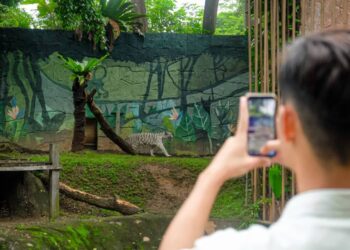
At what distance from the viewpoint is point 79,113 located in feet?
29.2

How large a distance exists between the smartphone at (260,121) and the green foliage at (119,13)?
9.64m

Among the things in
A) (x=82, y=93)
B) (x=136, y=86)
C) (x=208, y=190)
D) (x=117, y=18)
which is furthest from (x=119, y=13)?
(x=208, y=190)

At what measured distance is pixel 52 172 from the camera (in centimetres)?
644

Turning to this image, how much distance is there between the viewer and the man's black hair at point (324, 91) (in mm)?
739

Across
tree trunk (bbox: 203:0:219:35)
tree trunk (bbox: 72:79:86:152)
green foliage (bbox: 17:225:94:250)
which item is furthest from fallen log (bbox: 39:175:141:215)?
tree trunk (bbox: 203:0:219:35)

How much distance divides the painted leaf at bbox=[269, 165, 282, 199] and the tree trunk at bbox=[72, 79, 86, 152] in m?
4.39

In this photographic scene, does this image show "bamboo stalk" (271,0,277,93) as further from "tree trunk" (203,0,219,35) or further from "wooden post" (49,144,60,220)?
"tree trunk" (203,0,219,35)

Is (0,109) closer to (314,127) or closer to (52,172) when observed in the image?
(52,172)

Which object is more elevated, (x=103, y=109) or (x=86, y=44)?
(x=86, y=44)

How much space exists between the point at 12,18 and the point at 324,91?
41.1 ft

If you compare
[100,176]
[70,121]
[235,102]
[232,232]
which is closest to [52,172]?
[100,176]

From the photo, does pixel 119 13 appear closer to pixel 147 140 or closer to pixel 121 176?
pixel 147 140

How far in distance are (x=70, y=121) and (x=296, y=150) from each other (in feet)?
32.0

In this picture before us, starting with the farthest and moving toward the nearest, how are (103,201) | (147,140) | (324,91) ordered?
(147,140) → (103,201) → (324,91)
